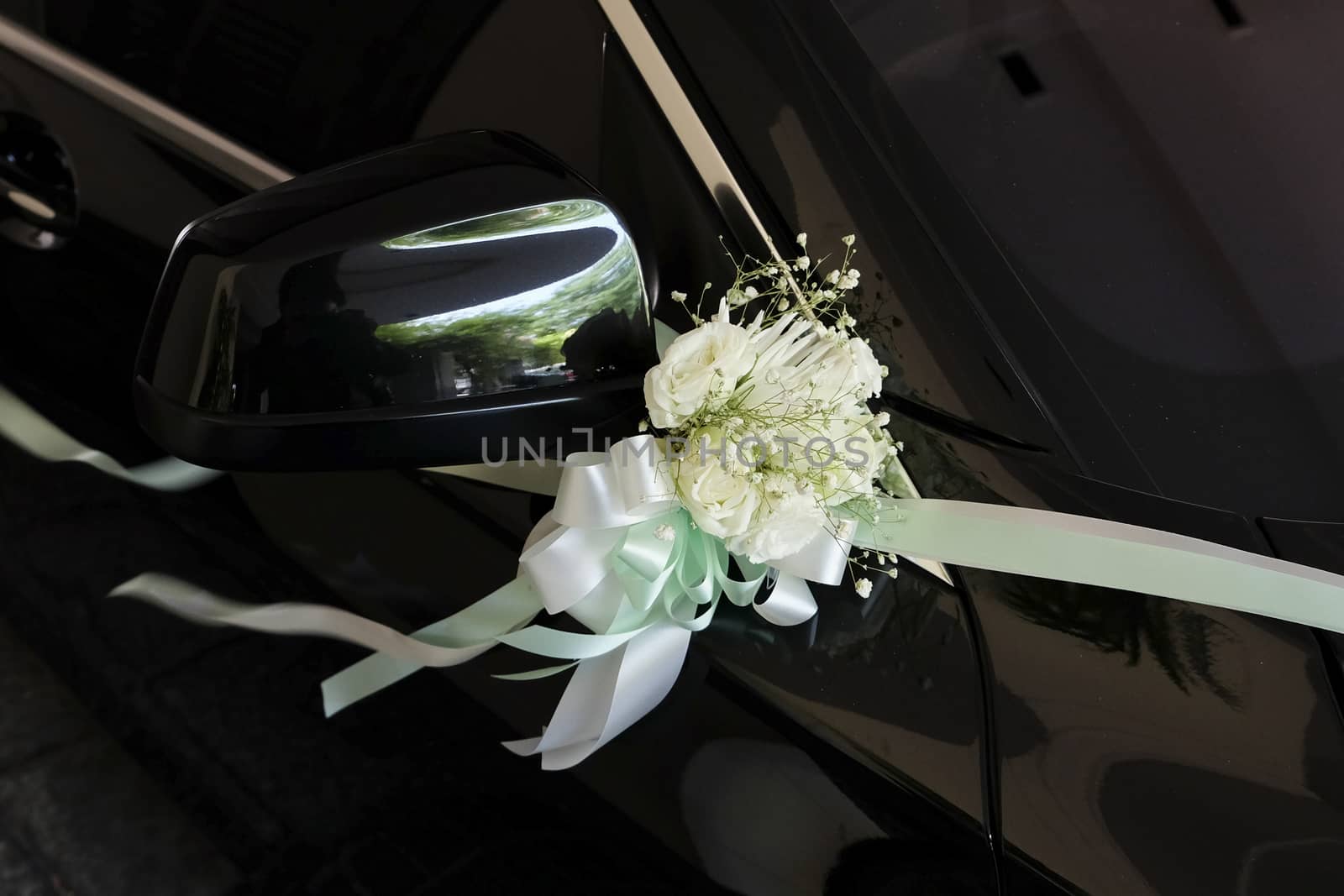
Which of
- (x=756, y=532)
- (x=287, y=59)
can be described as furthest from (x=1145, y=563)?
(x=287, y=59)

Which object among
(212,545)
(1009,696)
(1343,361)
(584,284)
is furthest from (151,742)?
(1343,361)

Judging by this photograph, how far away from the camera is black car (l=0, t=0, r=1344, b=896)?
68 cm

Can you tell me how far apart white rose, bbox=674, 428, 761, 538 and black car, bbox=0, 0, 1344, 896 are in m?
0.09

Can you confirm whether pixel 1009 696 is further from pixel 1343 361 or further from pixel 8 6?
pixel 8 6

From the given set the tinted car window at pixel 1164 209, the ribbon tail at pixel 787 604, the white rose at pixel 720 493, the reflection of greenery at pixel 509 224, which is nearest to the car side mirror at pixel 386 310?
the reflection of greenery at pixel 509 224

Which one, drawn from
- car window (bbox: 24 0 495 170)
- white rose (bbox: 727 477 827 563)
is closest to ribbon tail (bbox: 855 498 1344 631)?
white rose (bbox: 727 477 827 563)

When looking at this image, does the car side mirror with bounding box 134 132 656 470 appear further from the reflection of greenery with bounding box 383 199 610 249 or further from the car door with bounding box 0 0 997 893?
the car door with bounding box 0 0 997 893

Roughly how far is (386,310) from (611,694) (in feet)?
1.07

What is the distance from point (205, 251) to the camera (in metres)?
0.65

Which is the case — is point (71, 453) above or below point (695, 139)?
above

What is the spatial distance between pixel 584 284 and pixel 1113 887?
21.6 inches

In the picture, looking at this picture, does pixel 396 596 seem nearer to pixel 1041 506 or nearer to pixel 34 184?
pixel 1041 506

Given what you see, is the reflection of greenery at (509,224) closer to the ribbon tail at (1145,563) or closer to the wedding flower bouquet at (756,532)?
the wedding flower bouquet at (756,532)

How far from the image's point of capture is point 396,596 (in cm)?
86
